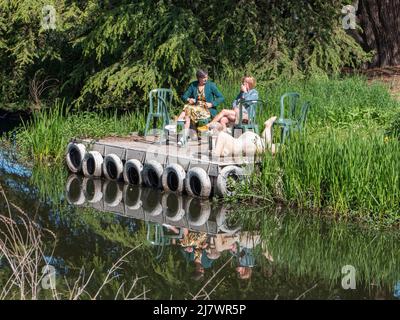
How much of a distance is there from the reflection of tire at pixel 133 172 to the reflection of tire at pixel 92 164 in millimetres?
687

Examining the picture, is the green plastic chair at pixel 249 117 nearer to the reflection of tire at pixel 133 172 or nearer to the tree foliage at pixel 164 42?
the reflection of tire at pixel 133 172

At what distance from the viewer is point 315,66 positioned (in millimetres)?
19703

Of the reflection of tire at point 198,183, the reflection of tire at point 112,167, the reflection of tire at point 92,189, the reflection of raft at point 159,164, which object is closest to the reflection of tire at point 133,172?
the reflection of raft at point 159,164

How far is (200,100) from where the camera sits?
1512 cm

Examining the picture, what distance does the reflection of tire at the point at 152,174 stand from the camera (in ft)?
47.4

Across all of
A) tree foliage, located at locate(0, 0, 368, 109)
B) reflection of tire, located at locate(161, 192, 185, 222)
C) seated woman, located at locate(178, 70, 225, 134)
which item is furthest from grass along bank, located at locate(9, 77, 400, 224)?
tree foliage, located at locate(0, 0, 368, 109)

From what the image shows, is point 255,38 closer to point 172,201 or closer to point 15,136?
point 15,136

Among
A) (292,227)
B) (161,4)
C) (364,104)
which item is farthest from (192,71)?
(292,227)

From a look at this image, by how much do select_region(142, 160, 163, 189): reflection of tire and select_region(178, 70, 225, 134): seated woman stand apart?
0.86 metres

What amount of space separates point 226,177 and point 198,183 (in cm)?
49

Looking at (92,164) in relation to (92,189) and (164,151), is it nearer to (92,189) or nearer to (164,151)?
(92,189)

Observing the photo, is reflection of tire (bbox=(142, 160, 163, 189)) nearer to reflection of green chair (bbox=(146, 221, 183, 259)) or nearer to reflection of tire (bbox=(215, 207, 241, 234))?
reflection of tire (bbox=(215, 207, 241, 234))
